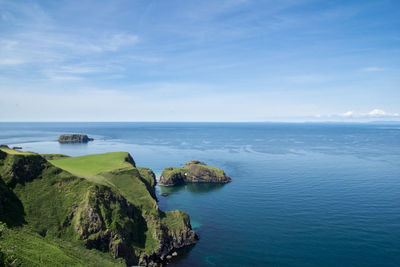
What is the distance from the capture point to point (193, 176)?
10238 centimetres

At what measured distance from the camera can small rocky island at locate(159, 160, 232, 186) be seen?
314 ft

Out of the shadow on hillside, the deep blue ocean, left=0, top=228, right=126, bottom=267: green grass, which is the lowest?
the deep blue ocean

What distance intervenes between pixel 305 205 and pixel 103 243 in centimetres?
5395

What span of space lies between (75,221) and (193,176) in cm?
6609

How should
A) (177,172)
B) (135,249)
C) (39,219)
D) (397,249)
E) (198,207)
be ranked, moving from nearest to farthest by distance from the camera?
(39,219), (135,249), (397,249), (198,207), (177,172)

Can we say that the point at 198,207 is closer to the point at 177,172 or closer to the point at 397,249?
the point at 177,172

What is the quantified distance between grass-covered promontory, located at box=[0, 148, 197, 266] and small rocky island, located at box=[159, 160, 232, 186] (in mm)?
44944

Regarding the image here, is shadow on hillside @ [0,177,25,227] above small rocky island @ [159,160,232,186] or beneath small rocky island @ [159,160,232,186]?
above

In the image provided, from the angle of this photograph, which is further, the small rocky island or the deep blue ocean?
the small rocky island

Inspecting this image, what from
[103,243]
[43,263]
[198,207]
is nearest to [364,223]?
[198,207]

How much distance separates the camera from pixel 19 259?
2489 centimetres

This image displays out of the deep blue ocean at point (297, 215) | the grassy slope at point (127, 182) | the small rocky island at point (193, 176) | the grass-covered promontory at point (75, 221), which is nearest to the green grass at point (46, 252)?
the grass-covered promontory at point (75, 221)

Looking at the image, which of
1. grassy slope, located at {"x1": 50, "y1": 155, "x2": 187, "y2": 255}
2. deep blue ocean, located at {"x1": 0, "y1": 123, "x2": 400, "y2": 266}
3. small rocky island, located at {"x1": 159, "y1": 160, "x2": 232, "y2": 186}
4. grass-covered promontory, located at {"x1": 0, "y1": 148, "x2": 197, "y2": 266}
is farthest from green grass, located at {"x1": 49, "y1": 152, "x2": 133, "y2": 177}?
small rocky island, located at {"x1": 159, "y1": 160, "x2": 232, "y2": 186}

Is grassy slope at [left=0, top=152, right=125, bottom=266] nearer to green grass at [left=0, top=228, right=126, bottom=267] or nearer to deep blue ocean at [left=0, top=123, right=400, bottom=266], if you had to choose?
green grass at [left=0, top=228, right=126, bottom=267]
